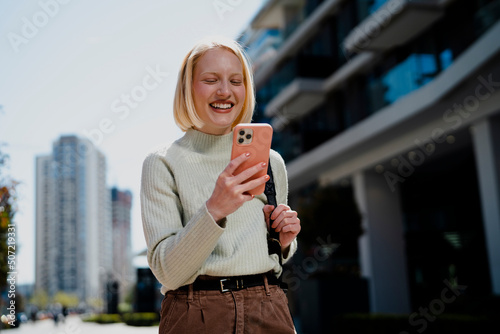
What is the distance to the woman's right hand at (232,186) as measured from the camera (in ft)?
4.69

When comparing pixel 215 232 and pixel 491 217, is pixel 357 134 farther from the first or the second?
pixel 215 232

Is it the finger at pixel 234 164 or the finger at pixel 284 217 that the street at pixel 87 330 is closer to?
the finger at pixel 284 217

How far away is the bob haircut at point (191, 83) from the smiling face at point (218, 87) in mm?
15

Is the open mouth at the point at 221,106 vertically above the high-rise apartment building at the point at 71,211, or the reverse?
the high-rise apartment building at the point at 71,211

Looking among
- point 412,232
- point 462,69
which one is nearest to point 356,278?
point 462,69

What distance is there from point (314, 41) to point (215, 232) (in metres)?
21.1

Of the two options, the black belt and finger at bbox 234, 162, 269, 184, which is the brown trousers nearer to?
the black belt

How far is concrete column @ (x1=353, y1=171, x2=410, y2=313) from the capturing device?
17.0 meters

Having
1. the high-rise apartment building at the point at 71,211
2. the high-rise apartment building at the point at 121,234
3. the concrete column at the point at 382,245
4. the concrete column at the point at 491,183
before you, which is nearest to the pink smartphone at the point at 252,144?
the concrete column at the point at 491,183

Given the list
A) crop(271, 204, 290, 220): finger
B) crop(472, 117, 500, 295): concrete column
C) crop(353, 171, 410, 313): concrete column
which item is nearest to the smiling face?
crop(271, 204, 290, 220): finger

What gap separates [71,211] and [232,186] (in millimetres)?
56913

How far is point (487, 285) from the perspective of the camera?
677 inches

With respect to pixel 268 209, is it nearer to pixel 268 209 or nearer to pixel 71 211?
pixel 268 209

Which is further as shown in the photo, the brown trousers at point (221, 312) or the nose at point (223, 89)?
the nose at point (223, 89)
